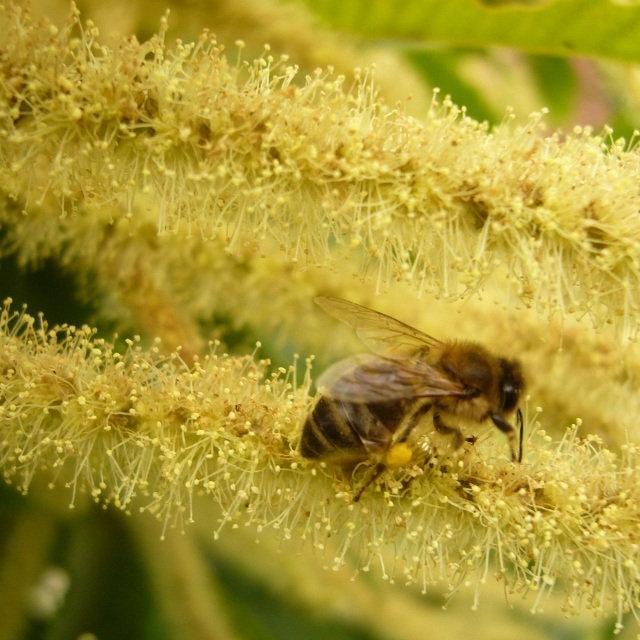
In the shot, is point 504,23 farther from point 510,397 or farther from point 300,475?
point 300,475

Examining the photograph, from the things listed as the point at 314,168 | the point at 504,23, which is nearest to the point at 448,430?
the point at 314,168

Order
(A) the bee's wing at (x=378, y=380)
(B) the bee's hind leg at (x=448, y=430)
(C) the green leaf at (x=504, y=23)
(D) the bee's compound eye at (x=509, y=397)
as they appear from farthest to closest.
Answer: (C) the green leaf at (x=504, y=23), (D) the bee's compound eye at (x=509, y=397), (B) the bee's hind leg at (x=448, y=430), (A) the bee's wing at (x=378, y=380)

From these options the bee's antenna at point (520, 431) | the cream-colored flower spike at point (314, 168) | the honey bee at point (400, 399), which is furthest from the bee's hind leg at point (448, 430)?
the cream-colored flower spike at point (314, 168)

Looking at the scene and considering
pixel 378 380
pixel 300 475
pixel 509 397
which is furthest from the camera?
pixel 509 397

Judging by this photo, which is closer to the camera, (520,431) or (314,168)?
(314,168)

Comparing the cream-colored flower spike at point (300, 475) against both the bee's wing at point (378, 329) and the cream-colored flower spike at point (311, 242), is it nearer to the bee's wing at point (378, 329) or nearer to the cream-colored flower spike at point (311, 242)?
the cream-colored flower spike at point (311, 242)

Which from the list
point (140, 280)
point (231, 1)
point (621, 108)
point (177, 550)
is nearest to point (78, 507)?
point (177, 550)

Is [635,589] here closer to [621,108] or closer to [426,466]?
[426,466]
